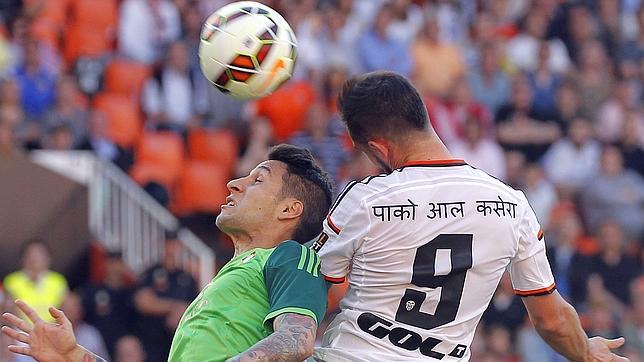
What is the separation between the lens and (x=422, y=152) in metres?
5.43

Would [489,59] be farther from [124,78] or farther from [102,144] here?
[102,144]

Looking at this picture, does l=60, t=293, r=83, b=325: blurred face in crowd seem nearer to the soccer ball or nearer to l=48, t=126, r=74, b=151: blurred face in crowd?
l=48, t=126, r=74, b=151: blurred face in crowd

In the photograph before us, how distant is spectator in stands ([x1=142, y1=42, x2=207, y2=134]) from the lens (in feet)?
46.7

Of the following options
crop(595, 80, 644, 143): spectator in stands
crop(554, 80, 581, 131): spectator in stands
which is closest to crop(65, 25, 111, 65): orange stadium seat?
crop(554, 80, 581, 131): spectator in stands

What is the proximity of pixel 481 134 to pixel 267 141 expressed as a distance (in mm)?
2686

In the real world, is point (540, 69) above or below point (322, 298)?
below

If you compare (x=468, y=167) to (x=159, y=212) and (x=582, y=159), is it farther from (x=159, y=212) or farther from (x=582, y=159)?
(x=582, y=159)

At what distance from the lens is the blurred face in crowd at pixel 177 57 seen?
14.4 meters

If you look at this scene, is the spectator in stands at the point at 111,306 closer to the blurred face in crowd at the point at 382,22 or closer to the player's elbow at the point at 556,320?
the blurred face in crowd at the point at 382,22

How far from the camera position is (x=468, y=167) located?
Result: 5492mm

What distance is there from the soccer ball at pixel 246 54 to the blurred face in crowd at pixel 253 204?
645 millimetres

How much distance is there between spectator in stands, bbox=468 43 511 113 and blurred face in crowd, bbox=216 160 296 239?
1049cm

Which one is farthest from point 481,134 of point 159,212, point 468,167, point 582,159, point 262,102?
point 468,167

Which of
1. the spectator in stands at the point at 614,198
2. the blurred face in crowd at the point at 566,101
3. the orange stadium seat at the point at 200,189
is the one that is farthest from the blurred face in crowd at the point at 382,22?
the orange stadium seat at the point at 200,189
